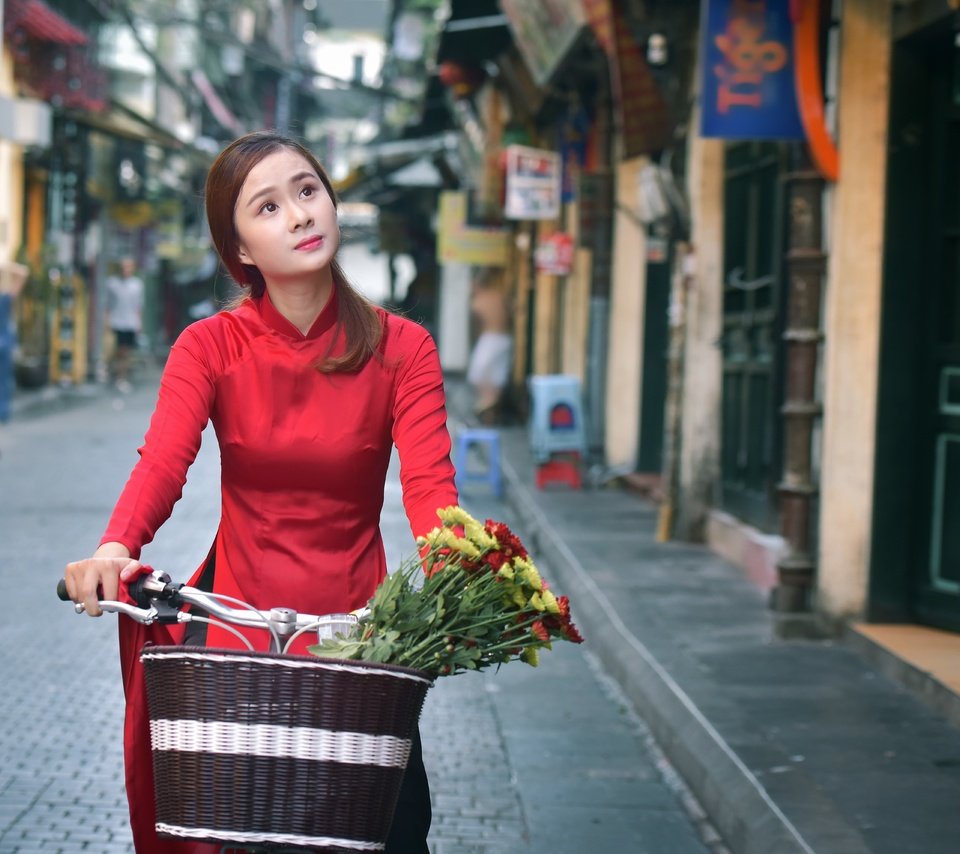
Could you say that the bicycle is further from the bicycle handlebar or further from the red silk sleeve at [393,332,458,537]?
the red silk sleeve at [393,332,458,537]

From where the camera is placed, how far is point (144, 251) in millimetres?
42719

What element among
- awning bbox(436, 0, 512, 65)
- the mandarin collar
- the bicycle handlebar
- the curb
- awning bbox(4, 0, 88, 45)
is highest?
awning bbox(4, 0, 88, 45)

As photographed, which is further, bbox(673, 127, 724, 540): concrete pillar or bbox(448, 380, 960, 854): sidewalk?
bbox(673, 127, 724, 540): concrete pillar

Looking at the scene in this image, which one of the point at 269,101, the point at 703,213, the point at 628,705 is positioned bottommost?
the point at 628,705

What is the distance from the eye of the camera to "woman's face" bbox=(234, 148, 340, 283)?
310 centimetres

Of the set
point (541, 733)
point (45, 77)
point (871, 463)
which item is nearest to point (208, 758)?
point (541, 733)

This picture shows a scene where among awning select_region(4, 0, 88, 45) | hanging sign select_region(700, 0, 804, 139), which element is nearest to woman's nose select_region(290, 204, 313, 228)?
hanging sign select_region(700, 0, 804, 139)

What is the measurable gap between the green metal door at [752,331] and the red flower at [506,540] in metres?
6.78

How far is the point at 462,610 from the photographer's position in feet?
8.72

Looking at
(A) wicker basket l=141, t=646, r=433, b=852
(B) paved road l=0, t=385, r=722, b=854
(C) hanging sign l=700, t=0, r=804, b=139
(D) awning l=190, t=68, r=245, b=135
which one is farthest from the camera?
(D) awning l=190, t=68, r=245, b=135

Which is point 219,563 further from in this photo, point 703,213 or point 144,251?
point 144,251

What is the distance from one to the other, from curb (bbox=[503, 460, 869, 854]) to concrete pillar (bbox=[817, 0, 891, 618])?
1111mm

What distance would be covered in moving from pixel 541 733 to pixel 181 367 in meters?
3.72

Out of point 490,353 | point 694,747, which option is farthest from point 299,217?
point 490,353
